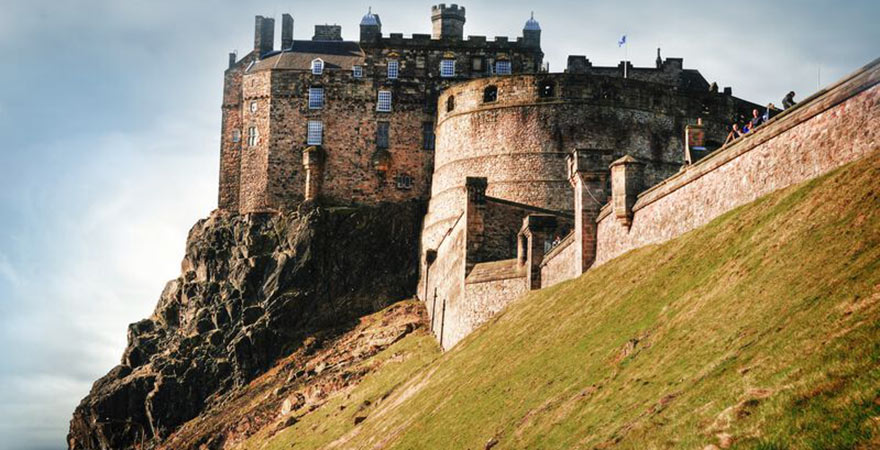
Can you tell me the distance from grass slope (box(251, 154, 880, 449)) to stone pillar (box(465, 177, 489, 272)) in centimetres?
1247

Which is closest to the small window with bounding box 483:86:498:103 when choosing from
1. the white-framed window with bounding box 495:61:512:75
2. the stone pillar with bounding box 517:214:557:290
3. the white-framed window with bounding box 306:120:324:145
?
the white-framed window with bounding box 495:61:512:75

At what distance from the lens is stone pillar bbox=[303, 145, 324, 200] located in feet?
228

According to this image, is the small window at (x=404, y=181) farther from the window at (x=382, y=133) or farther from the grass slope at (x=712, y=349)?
the grass slope at (x=712, y=349)

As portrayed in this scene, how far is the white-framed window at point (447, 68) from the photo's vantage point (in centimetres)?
7119

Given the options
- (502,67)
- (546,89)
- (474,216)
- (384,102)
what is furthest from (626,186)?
(384,102)

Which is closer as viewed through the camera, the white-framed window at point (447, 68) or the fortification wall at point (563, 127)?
Result: the fortification wall at point (563, 127)

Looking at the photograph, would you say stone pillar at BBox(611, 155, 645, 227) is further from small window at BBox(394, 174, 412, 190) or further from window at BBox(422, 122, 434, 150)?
window at BBox(422, 122, 434, 150)

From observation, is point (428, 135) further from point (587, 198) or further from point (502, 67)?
point (587, 198)

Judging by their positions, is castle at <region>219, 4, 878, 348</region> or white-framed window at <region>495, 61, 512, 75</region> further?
white-framed window at <region>495, 61, 512, 75</region>

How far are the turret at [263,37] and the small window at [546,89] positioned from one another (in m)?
24.7

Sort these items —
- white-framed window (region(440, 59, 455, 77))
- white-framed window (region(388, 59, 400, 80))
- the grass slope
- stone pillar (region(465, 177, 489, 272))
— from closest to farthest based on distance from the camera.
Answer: the grass slope, stone pillar (region(465, 177, 489, 272)), white-framed window (region(440, 59, 455, 77)), white-framed window (region(388, 59, 400, 80))

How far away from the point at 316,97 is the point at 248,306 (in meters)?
14.2

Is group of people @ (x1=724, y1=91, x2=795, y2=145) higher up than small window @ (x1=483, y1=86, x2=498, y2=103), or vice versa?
small window @ (x1=483, y1=86, x2=498, y2=103)

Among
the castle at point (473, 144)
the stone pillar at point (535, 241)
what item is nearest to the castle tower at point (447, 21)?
the castle at point (473, 144)
